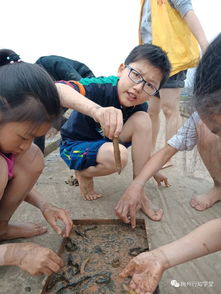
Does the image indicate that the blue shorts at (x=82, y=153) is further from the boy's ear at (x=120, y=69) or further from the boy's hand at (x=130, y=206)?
the boy's ear at (x=120, y=69)

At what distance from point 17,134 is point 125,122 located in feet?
3.75

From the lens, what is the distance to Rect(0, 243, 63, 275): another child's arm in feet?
4.14

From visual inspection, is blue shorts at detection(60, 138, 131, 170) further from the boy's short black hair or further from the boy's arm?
the boy's short black hair

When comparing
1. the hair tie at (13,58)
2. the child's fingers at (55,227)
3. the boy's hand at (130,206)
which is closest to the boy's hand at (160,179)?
the boy's hand at (130,206)

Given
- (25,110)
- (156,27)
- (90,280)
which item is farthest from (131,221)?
(156,27)

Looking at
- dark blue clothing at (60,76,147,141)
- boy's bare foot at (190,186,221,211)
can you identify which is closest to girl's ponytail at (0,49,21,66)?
dark blue clothing at (60,76,147,141)

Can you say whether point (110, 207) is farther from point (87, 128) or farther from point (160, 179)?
point (87, 128)

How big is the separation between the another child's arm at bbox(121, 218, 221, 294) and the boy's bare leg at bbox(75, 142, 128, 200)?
3.02 feet

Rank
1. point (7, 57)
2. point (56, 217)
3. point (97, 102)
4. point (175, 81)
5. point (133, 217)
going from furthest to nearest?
point (175, 81) → point (97, 102) → point (133, 217) → point (56, 217) → point (7, 57)

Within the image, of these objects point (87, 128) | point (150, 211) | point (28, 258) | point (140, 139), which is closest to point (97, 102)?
point (87, 128)

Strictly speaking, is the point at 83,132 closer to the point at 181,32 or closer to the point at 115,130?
the point at 115,130

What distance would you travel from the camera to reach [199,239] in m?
1.21

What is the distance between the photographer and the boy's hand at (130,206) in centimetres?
189

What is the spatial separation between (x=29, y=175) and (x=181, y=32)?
6.71 feet
